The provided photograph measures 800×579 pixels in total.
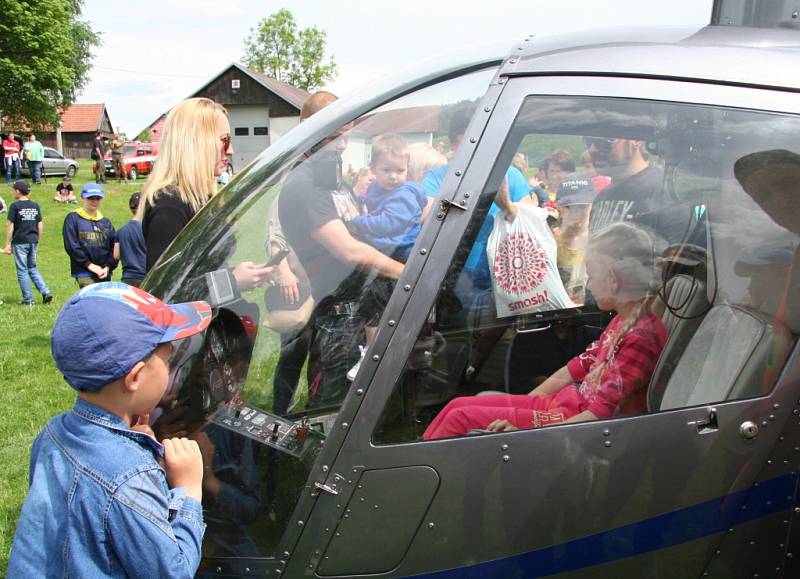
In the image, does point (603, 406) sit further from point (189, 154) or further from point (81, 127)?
point (81, 127)

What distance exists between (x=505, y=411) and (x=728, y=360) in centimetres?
63

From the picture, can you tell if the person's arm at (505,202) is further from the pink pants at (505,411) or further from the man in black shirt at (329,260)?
the pink pants at (505,411)

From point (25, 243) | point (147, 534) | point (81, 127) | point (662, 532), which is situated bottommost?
point (81, 127)

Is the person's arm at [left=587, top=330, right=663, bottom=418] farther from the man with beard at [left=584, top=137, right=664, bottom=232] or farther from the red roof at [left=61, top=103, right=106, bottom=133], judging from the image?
the red roof at [left=61, top=103, right=106, bottom=133]

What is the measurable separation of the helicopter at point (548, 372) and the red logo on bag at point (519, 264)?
93 mm

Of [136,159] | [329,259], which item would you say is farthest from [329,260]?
[136,159]

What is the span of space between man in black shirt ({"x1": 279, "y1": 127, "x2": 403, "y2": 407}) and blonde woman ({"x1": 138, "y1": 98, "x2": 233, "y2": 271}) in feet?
4.37

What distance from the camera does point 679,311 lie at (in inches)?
82.1

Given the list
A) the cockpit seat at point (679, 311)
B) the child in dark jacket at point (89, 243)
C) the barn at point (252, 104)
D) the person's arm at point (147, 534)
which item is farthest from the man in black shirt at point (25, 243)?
the barn at point (252, 104)

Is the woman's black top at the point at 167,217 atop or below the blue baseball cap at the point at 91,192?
atop

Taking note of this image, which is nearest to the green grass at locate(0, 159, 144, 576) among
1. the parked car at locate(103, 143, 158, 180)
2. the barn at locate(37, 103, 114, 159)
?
the parked car at locate(103, 143, 158, 180)

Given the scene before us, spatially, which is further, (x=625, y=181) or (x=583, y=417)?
(x=625, y=181)

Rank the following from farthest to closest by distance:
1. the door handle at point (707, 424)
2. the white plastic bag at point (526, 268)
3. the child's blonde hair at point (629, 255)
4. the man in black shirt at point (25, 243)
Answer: the man in black shirt at point (25, 243)
the white plastic bag at point (526, 268)
the child's blonde hair at point (629, 255)
the door handle at point (707, 424)

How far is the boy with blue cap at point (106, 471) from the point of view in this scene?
1504mm
